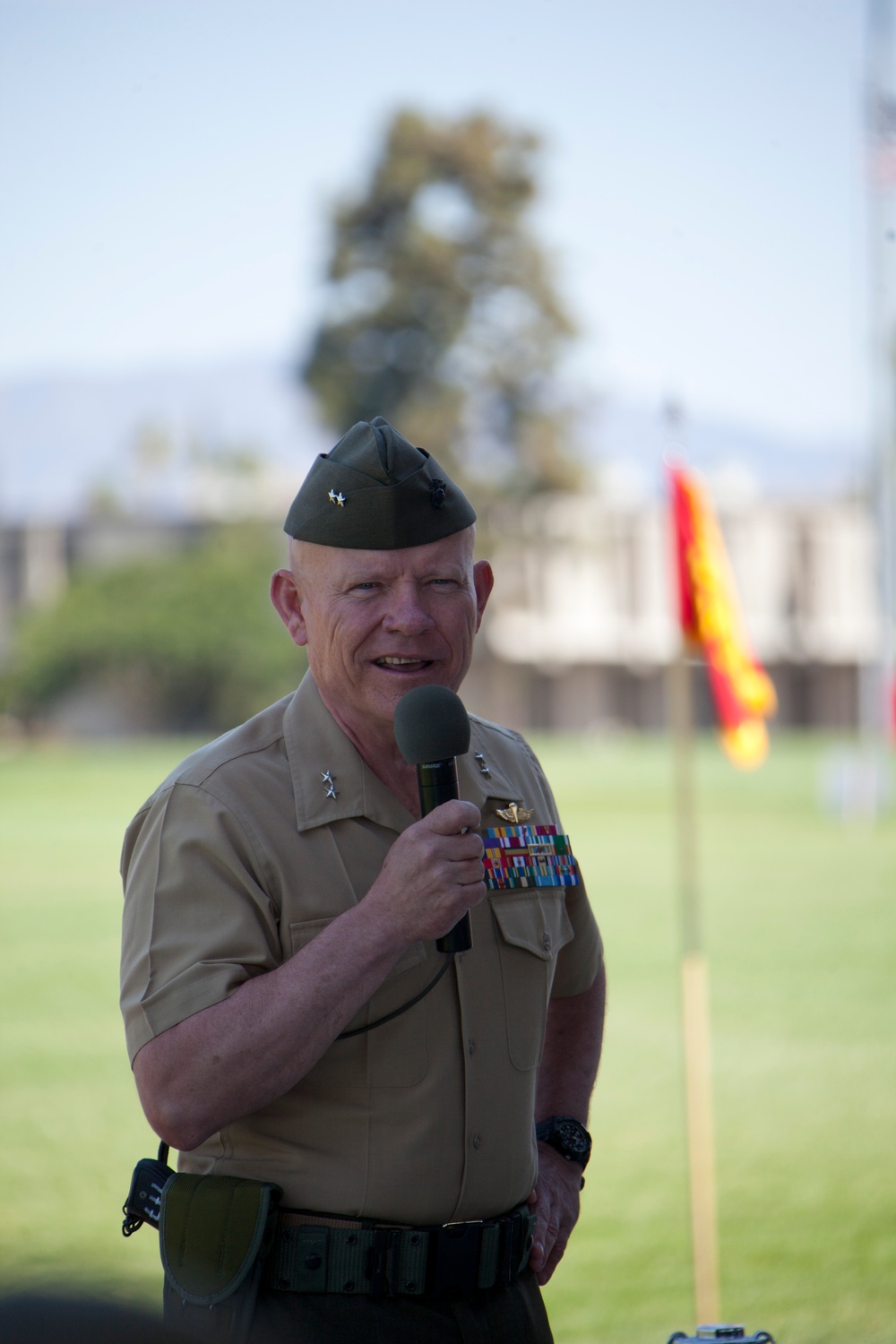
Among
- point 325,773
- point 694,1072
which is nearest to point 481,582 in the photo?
point 325,773

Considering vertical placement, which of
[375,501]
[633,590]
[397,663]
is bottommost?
[397,663]

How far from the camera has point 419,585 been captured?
A: 2338 mm

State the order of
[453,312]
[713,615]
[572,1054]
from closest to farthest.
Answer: [572,1054], [713,615], [453,312]

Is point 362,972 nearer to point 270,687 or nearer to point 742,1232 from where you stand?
point 742,1232

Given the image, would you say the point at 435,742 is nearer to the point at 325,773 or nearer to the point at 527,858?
the point at 325,773

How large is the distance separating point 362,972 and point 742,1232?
17.4 feet

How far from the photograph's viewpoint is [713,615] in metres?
5.01

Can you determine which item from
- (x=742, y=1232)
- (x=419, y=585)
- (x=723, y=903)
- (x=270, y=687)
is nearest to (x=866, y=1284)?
(x=742, y=1232)

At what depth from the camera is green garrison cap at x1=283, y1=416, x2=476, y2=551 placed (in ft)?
7.63

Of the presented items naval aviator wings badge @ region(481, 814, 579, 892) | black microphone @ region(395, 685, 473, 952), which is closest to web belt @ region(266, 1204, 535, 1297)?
black microphone @ region(395, 685, 473, 952)

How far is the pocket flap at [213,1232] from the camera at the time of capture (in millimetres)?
2074

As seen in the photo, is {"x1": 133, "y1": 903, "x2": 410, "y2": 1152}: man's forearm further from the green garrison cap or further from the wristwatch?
the wristwatch

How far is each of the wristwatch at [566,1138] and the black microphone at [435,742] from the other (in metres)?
0.66

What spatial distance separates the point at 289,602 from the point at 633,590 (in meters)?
57.1
